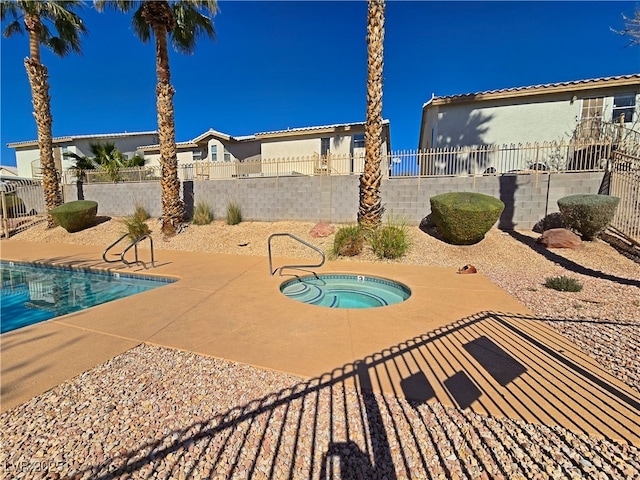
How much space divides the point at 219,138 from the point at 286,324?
62.1 ft

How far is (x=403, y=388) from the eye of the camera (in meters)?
2.78

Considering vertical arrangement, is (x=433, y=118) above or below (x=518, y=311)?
above

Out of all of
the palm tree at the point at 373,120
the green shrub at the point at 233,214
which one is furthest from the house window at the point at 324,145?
the palm tree at the point at 373,120

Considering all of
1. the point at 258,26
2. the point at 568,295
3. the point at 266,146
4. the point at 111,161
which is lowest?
the point at 568,295

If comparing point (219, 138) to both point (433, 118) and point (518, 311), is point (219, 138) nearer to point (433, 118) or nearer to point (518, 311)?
point (433, 118)

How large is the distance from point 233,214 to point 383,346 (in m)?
10.8

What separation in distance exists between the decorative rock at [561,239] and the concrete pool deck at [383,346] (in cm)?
375

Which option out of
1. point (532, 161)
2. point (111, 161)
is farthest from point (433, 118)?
point (111, 161)

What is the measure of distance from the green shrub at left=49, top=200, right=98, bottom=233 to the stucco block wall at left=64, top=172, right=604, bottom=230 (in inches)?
79.2

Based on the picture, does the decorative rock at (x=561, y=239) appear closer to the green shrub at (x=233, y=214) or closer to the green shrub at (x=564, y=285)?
the green shrub at (x=564, y=285)

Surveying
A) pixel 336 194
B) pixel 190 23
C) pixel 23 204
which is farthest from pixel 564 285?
pixel 23 204

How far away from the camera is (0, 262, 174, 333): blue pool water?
5672mm

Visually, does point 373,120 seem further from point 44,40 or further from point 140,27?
point 44,40

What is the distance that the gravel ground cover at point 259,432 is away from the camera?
193cm
